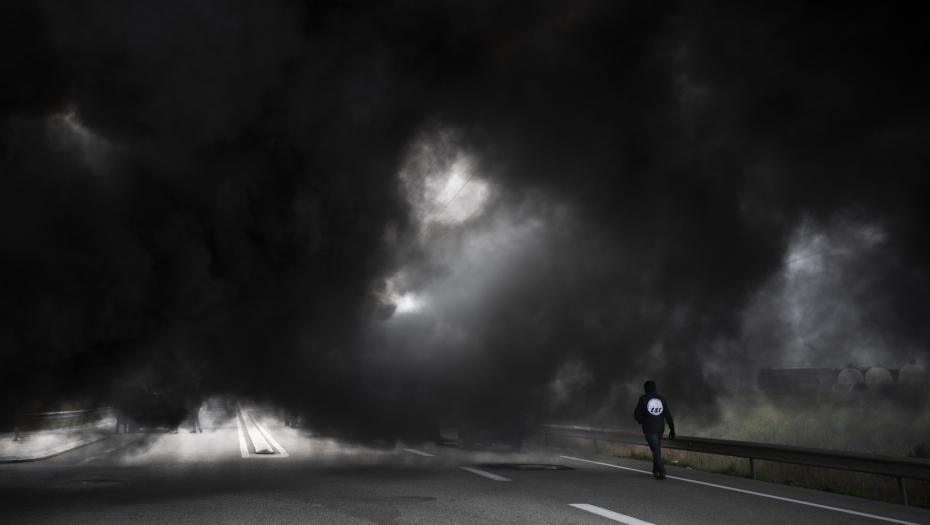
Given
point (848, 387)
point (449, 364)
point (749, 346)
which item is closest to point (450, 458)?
point (449, 364)

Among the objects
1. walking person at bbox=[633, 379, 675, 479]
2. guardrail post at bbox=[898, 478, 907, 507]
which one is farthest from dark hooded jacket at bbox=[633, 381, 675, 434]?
guardrail post at bbox=[898, 478, 907, 507]

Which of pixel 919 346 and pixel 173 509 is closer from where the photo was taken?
pixel 173 509

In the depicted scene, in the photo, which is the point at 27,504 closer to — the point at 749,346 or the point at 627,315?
the point at 627,315

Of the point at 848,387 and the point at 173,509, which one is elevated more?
the point at 848,387

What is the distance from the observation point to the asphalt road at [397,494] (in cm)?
651

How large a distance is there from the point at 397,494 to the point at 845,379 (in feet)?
101

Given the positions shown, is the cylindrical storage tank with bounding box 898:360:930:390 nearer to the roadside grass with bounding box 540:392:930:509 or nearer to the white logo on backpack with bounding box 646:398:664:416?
the roadside grass with bounding box 540:392:930:509

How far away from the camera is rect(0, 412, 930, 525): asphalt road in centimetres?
651

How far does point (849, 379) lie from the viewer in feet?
105

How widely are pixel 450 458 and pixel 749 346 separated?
32.6ft

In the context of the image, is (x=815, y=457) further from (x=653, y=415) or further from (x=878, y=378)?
(x=878, y=378)

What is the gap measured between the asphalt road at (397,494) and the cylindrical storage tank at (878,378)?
20105 mm

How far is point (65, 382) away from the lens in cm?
1053

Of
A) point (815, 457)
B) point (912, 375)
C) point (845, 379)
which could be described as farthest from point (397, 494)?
point (845, 379)
